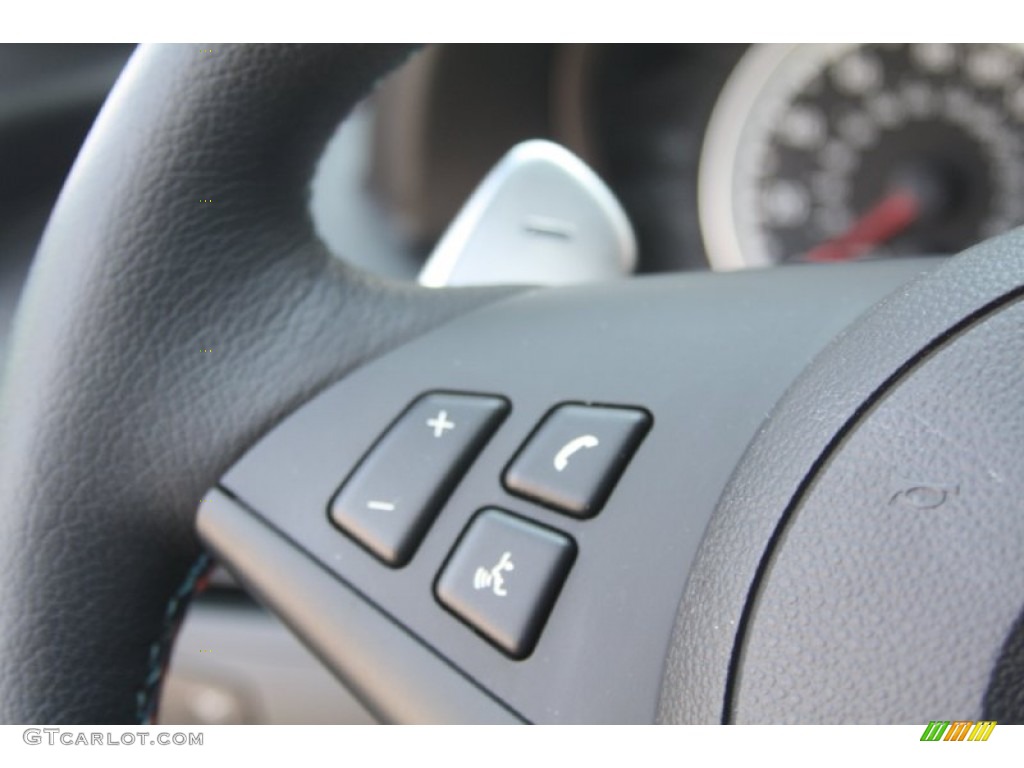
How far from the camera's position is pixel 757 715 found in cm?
42

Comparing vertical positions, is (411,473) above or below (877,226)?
below

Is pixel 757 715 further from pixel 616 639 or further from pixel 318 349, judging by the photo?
pixel 318 349

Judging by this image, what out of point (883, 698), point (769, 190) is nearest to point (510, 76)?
point (769, 190)

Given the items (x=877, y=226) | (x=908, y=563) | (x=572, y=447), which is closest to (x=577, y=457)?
(x=572, y=447)

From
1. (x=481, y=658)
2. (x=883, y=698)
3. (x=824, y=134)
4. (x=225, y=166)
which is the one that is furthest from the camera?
(x=824, y=134)

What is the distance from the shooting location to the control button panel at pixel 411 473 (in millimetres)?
562

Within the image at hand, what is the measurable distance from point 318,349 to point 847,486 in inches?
11.1

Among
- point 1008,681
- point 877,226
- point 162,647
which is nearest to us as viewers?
point 1008,681

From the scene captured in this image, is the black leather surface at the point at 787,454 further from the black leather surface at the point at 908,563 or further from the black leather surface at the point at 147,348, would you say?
the black leather surface at the point at 147,348

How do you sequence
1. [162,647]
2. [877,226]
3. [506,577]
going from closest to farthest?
[506,577]
[162,647]
[877,226]

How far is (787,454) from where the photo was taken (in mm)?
457

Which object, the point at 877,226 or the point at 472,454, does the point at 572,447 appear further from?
the point at 877,226

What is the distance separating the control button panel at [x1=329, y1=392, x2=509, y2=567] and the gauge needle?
84 cm
